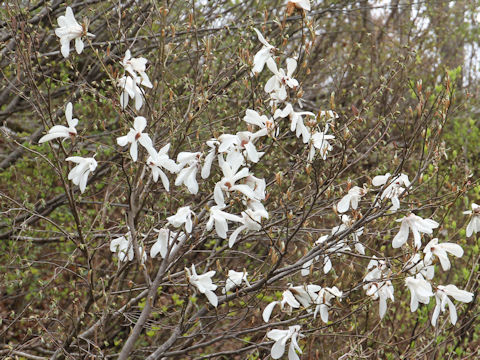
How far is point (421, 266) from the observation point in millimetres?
2443

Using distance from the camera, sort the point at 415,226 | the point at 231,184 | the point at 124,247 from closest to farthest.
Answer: the point at 231,184, the point at 415,226, the point at 124,247

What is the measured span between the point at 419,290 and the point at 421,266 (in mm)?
144

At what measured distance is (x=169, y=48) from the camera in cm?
260

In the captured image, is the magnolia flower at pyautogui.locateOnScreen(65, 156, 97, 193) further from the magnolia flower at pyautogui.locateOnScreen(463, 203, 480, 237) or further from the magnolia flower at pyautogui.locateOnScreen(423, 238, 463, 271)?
the magnolia flower at pyautogui.locateOnScreen(463, 203, 480, 237)

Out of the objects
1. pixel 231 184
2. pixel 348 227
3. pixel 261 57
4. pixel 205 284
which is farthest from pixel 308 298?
pixel 261 57

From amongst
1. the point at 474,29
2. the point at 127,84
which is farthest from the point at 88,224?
the point at 474,29

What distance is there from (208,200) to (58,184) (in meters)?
2.96

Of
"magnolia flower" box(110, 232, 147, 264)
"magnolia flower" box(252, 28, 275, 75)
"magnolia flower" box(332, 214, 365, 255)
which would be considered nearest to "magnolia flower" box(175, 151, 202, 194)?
"magnolia flower" box(252, 28, 275, 75)

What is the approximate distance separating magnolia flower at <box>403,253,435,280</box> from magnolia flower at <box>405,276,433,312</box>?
0.04 metres

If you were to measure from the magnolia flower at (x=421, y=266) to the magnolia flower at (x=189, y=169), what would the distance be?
3.12 feet

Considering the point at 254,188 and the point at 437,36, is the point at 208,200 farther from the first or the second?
the point at 437,36

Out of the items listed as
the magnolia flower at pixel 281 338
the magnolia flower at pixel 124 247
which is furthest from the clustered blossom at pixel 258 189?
the magnolia flower at pixel 124 247

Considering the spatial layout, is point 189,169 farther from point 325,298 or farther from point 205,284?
point 325,298

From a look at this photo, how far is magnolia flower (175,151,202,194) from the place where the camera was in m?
2.25
